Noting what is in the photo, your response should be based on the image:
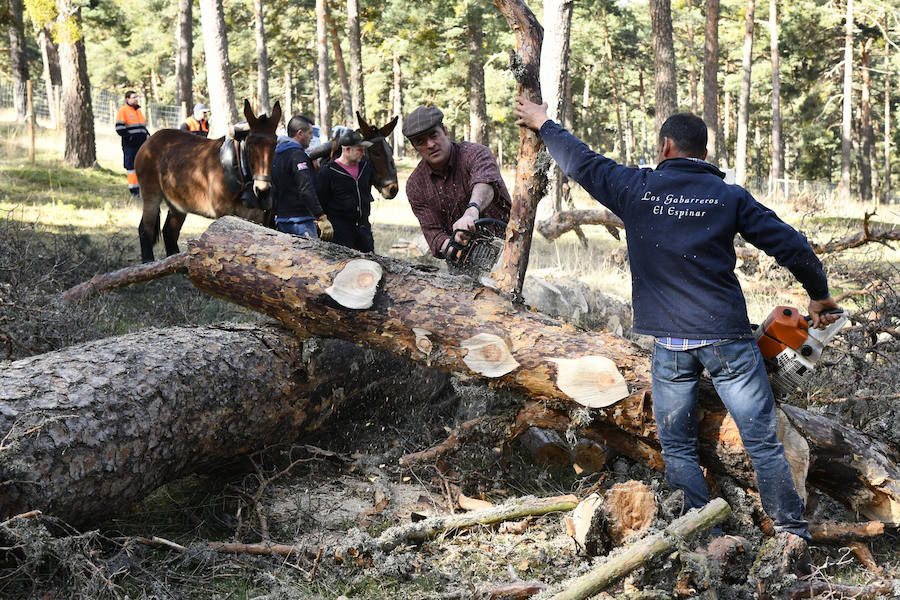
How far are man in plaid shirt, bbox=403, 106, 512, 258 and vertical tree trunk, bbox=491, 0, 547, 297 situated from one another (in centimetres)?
84

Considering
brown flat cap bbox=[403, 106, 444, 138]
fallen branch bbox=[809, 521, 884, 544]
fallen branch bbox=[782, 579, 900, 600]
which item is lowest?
fallen branch bbox=[782, 579, 900, 600]

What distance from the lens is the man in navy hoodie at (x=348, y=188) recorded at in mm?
6801

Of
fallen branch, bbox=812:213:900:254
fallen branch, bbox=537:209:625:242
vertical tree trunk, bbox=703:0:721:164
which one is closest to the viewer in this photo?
fallen branch, bbox=812:213:900:254

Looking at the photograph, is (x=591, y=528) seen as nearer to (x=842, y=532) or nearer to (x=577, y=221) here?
(x=842, y=532)

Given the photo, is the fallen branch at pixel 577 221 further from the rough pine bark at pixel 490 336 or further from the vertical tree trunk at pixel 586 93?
the vertical tree trunk at pixel 586 93

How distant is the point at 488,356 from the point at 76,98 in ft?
→ 53.9

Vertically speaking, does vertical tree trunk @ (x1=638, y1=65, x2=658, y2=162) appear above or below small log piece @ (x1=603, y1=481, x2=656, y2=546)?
above

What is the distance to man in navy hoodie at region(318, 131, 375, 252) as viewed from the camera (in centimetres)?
680

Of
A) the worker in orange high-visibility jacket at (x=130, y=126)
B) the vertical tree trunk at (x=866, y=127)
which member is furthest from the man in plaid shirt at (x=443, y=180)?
the vertical tree trunk at (x=866, y=127)

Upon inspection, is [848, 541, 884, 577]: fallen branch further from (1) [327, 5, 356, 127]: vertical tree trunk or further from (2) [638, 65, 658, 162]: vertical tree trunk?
(1) [327, 5, 356, 127]: vertical tree trunk

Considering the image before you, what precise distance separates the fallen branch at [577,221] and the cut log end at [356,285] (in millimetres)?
6297

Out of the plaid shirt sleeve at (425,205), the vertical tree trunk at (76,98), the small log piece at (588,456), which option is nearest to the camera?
the small log piece at (588,456)

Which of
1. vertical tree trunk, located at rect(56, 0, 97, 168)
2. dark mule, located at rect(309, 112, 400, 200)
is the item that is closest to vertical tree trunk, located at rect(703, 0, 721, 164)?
dark mule, located at rect(309, 112, 400, 200)

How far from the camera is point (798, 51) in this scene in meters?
33.0
